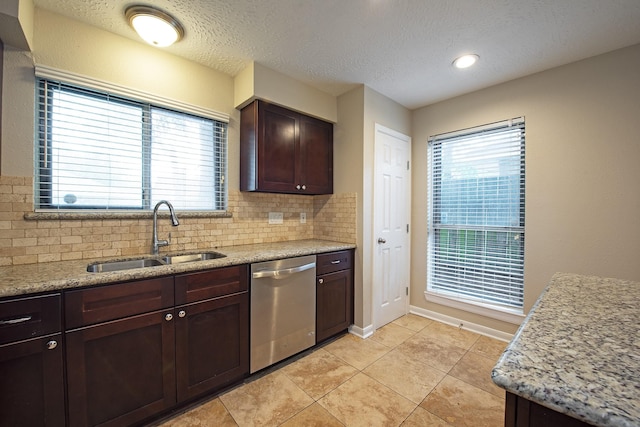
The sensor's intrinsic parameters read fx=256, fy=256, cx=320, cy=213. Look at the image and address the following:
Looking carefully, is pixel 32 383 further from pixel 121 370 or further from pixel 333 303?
pixel 333 303

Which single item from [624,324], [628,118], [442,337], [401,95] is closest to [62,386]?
[624,324]

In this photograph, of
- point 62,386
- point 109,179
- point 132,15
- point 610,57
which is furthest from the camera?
point 610,57

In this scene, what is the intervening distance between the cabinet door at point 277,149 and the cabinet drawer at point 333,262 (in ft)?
2.43

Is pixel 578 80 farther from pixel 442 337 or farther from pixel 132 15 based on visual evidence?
pixel 132 15

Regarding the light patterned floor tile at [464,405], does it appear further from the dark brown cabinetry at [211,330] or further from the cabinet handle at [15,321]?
the cabinet handle at [15,321]

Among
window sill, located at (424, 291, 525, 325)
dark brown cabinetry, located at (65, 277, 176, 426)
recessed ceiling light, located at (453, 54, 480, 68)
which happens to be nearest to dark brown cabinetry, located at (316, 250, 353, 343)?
window sill, located at (424, 291, 525, 325)

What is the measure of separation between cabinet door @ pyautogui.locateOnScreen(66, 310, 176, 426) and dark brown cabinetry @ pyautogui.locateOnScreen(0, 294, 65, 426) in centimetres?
5

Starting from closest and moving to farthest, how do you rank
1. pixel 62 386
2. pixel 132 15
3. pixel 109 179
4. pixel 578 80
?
pixel 62 386
pixel 132 15
pixel 109 179
pixel 578 80

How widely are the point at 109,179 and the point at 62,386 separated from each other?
1.29m

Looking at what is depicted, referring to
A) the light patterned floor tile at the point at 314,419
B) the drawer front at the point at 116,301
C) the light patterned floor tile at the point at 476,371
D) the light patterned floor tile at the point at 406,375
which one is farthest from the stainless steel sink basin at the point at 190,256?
the light patterned floor tile at the point at 476,371

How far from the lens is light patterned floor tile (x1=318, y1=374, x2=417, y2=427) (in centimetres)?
155

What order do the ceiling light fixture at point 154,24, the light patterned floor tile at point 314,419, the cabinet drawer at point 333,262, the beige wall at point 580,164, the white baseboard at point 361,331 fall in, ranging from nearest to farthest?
the light patterned floor tile at point 314,419, the ceiling light fixture at point 154,24, the beige wall at point 580,164, the cabinet drawer at point 333,262, the white baseboard at point 361,331

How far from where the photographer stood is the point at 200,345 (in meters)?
1.63

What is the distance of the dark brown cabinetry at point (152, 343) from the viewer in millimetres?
1273
